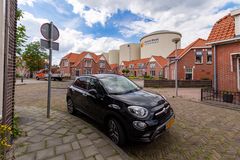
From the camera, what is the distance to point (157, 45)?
198 ft

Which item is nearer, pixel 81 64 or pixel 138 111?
pixel 138 111

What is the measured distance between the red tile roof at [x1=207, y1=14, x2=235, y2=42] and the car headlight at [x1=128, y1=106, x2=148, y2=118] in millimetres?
8265

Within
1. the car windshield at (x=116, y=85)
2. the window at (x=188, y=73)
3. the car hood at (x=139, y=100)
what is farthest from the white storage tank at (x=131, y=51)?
the car hood at (x=139, y=100)

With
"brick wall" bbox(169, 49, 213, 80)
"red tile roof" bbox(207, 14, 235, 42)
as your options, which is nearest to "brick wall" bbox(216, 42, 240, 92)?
"red tile roof" bbox(207, 14, 235, 42)

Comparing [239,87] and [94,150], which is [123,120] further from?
[239,87]

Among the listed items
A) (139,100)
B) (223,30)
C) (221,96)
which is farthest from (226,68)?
(139,100)

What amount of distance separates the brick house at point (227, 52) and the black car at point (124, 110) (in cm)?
697

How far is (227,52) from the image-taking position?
8.25 meters

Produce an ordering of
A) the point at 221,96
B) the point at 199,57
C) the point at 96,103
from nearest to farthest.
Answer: the point at 96,103, the point at 221,96, the point at 199,57

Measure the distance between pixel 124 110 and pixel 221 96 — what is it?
784 cm

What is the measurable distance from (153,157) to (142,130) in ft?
1.83

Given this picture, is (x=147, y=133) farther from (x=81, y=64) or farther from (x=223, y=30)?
(x=81, y=64)

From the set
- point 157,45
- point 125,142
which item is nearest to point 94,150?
point 125,142

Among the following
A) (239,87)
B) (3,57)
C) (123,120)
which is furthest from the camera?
(239,87)
